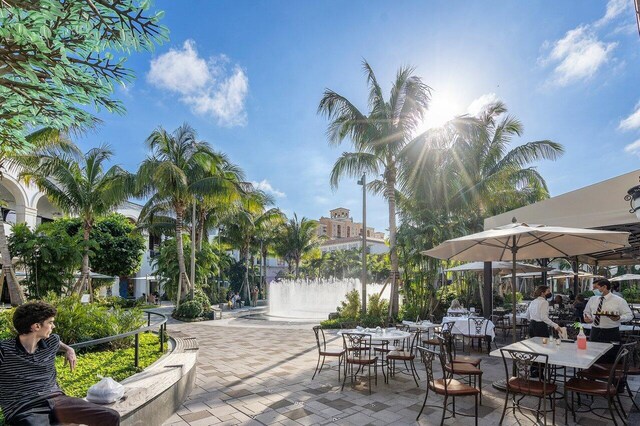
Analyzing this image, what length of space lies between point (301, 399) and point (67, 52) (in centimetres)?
525

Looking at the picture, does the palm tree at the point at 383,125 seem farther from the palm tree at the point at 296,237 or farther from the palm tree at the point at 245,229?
the palm tree at the point at 296,237

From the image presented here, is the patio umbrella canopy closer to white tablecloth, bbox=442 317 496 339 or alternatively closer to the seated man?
white tablecloth, bbox=442 317 496 339

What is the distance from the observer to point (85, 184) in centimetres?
1745

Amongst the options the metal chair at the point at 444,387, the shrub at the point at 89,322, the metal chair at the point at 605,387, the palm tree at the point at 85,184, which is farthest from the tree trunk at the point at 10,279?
the metal chair at the point at 605,387

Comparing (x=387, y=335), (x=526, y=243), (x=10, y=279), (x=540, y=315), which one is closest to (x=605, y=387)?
(x=540, y=315)

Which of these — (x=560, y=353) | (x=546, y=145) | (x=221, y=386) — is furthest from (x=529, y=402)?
(x=546, y=145)

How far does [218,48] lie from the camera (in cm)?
891

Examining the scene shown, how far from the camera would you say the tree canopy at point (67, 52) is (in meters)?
3.32

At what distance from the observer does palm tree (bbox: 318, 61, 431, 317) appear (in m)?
13.7

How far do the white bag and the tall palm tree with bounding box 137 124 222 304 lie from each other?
41.7 feet

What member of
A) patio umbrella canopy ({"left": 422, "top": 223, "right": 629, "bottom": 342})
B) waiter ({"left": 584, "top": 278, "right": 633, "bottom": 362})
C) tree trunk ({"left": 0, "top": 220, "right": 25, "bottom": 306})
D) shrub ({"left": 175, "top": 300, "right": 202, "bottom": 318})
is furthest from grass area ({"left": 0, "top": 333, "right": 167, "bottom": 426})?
shrub ({"left": 175, "top": 300, "right": 202, "bottom": 318})

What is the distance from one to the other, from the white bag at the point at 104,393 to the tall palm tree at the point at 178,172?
41.7 ft

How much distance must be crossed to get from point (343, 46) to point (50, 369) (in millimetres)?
8361

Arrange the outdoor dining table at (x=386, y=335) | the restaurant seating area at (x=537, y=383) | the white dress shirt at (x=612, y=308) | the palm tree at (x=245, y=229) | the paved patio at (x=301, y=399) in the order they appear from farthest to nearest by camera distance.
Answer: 1. the palm tree at (x=245, y=229)
2. the outdoor dining table at (x=386, y=335)
3. the white dress shirt at (x=612, y=308)
4. the paved patio at (x=301, y=399)
5. the restaurant seating area at (x=537, y=383)
